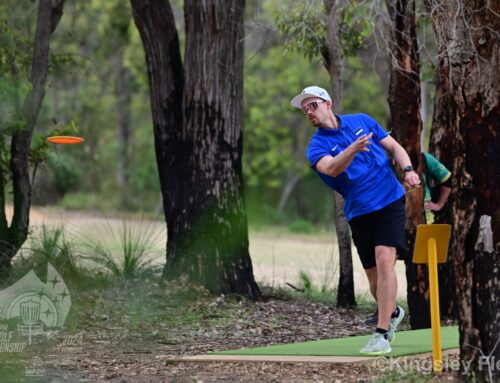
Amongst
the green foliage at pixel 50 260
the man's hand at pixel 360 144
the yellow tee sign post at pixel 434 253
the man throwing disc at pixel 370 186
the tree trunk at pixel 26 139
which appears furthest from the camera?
the tree trunk at pixel 26 139

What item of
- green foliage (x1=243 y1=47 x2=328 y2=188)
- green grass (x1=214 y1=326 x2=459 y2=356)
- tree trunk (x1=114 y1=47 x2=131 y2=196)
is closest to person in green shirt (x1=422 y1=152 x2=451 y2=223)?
green grass (x1=214 y1=326 x2=459 y2=356)

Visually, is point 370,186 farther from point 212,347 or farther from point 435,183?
point 435,183

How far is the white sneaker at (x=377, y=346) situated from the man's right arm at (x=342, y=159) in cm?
129

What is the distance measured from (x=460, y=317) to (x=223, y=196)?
5.93 metres

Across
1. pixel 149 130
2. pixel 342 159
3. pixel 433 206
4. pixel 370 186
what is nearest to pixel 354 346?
pixel 370 186

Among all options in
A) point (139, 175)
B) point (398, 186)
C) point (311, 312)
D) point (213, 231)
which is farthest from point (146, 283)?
point (139, 175)

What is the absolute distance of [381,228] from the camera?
818cm

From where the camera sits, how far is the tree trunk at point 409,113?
1070 centimetres

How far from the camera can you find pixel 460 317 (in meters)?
7.16

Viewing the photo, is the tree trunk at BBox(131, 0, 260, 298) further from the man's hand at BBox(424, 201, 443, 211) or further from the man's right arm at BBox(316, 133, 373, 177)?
the man's right arm at BBox(316, 133, 373, 177)

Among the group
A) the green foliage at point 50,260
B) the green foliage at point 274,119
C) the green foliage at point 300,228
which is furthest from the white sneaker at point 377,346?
the green foliage at point 274,119

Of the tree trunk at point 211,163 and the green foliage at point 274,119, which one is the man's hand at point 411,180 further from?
the green foliage at point 274,119

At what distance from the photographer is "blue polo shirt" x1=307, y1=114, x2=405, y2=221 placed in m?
8.12

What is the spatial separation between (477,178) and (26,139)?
7.34 meters
